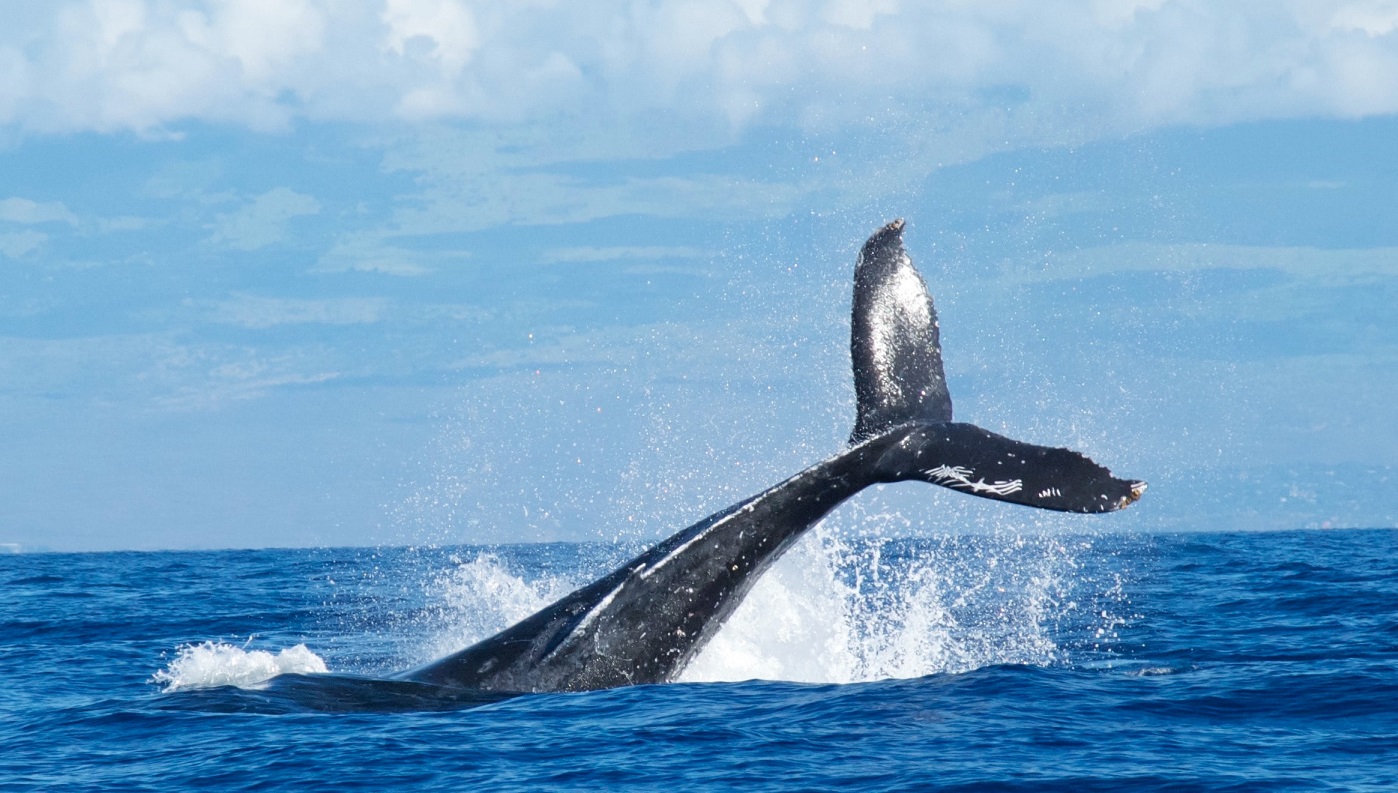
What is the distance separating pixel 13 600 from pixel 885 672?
2192cm

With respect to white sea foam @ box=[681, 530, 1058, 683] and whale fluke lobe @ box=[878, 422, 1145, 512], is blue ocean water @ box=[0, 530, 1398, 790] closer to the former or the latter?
white sea foam @ box=[681, 530, 1058, 683]

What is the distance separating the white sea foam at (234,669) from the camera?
13883 mm

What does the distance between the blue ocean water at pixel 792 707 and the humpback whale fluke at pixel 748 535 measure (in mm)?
339

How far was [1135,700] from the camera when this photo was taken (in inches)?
486

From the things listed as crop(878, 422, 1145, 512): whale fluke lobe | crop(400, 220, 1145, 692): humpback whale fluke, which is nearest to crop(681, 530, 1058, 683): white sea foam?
crop(400, 220, 1145, 692): humpback whale fluke

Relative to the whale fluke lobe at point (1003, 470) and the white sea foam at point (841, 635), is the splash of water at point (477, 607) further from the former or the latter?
the whale fluke lobe at point (1003, 470)

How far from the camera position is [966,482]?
1146 centimetres

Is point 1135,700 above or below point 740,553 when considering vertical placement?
below

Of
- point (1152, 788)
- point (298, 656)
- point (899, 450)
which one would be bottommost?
point (1152, 788)

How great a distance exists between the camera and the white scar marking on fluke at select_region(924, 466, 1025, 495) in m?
11.1

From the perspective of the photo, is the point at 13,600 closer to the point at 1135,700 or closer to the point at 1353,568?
the point at 1135,700

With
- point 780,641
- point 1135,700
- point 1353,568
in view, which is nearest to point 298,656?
point 780,641

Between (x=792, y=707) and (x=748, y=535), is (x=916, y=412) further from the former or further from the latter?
(x=792, y=707)

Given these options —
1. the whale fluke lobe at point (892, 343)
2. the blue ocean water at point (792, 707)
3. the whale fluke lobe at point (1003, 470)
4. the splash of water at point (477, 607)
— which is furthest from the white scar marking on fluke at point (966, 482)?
the splash of water at point (477, 607)
